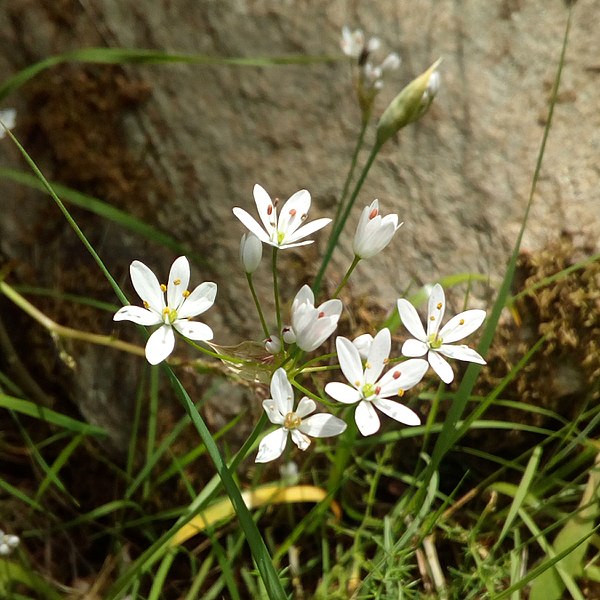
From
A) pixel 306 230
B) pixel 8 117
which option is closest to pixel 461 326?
pixel 306 230

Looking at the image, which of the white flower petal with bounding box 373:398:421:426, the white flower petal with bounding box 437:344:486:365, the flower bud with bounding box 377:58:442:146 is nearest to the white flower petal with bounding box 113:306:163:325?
the white flower petal with bounding box 373:398:421:426

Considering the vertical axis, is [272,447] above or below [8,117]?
below

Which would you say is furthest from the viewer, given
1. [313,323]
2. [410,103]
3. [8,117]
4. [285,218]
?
[8,117]

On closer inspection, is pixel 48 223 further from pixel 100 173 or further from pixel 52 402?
pixel 52 402

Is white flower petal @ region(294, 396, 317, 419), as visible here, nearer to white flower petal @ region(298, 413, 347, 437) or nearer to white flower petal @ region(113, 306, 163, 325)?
white flower petal @ region(298, 413, 347, 437)

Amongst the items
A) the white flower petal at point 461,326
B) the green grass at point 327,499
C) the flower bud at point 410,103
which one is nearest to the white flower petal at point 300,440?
the white flower petal at point 461,326

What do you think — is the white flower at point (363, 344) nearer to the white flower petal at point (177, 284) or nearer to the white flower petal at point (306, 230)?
the white flower petal at point (306, 230)

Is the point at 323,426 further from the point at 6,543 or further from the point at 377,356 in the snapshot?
the point at 6,543
